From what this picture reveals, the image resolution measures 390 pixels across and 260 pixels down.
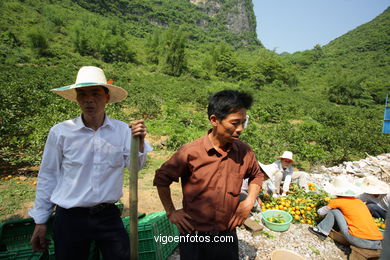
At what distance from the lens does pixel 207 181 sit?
1672 mm

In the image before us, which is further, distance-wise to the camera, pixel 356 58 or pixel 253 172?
pixel 356 58

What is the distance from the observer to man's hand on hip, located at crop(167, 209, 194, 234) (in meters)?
1.69

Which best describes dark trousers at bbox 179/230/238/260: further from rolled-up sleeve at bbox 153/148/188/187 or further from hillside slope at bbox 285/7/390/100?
hillside slope at bbox 285/7/390/100

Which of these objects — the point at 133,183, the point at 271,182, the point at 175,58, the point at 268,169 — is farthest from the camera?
the point at 175,58

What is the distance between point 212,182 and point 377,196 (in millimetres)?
4207

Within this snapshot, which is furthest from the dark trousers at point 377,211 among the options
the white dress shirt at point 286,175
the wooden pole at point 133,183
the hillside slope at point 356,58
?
the hillside slope at point 356,58

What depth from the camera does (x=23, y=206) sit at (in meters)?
3.95

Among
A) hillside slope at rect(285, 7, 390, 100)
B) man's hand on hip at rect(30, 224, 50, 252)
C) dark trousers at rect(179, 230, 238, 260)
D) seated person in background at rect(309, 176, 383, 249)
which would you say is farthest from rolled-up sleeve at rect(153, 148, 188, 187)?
hillside slope at rect(285, 7, 390, 100)

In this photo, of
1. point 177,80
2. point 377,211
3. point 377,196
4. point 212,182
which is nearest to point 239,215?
point 212,182

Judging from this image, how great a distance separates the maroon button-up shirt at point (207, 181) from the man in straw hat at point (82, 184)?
34cm

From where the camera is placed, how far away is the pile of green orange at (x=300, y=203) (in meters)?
4.13

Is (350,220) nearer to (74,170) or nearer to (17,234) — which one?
(74,170)

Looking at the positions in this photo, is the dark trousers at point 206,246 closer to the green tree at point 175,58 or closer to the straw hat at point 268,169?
→ the straw hat at point 268,169

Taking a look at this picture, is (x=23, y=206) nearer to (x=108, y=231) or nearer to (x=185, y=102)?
(x=108, y=231)
